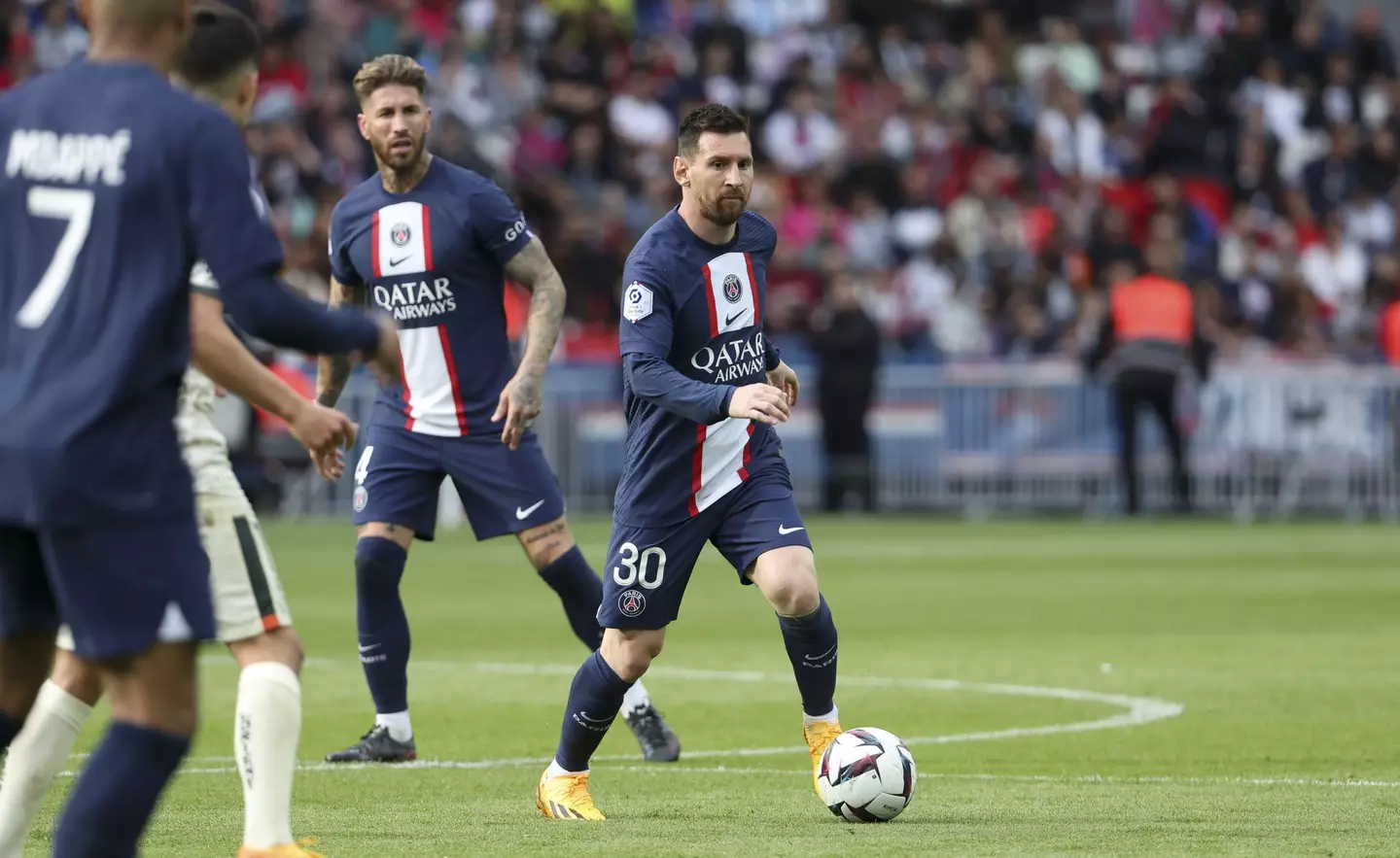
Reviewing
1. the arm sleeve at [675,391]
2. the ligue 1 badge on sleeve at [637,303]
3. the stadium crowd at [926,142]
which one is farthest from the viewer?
the stadium crowd at [926,142]

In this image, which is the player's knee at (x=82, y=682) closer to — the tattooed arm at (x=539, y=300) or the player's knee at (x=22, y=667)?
the player's knee at (x=22, y=667)

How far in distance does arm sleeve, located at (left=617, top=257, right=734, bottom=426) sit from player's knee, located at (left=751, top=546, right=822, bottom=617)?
50cm

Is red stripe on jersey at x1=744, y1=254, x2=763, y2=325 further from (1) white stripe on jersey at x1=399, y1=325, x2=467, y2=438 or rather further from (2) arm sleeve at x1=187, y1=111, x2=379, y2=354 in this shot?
(2) arm sleeve at x1=187, y1=111, x2=379, y2=354

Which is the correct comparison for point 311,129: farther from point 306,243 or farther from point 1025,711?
point 1025,711

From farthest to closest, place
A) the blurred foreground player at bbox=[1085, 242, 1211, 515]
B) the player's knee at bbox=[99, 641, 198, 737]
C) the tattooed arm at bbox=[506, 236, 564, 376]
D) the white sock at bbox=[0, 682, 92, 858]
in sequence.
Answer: the blurred foreground player at bbox=[1085, 242, 1211, 515] < the tattooed arm at bbox=[506, 236, 564, 376] < the white sock at bbox=[0, 682, 92, 858] < the player's knee at bbox=[99, 641, 198, 737]

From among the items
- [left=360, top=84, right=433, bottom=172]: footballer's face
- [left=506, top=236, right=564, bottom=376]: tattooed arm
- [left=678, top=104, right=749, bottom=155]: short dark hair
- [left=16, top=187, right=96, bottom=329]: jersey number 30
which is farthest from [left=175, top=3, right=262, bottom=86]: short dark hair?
[left=360, top=84, right=433, bottom=172]: footballer's face

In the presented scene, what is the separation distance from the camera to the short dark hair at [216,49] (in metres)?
5.59

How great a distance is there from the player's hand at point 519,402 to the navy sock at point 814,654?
4.46 ft

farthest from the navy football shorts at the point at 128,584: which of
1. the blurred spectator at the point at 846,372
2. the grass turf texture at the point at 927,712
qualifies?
the blurred spectator at the point at 846,372

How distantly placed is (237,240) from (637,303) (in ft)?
9.36

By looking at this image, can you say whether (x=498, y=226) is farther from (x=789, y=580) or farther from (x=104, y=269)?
(x=104, y=269)

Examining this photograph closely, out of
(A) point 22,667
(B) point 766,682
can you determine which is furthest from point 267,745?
(B) point 766,682

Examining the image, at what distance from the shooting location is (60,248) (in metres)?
4.50

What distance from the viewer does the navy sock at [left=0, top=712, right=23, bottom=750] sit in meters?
5.39
